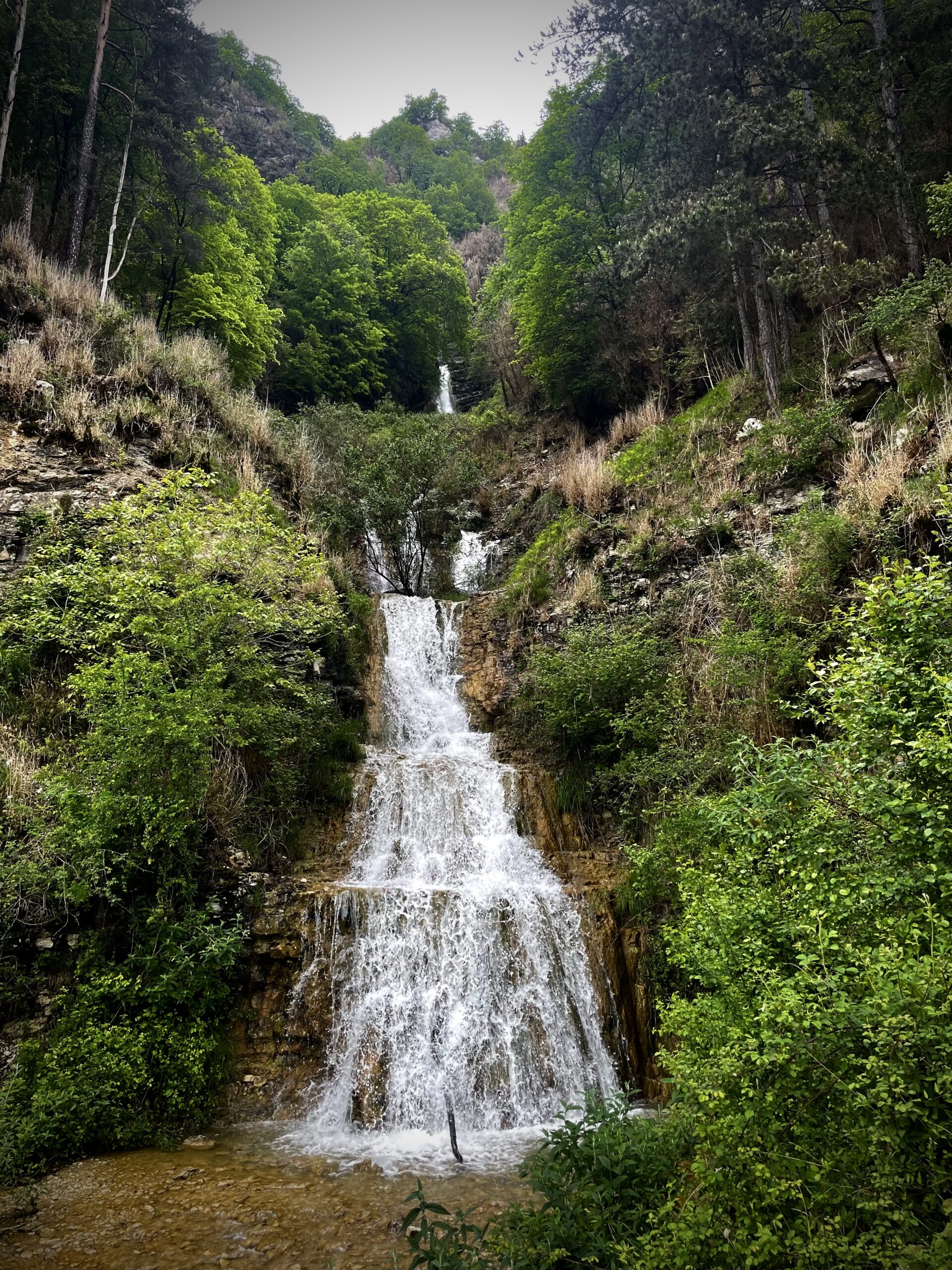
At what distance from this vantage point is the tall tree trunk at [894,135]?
33.2 ft

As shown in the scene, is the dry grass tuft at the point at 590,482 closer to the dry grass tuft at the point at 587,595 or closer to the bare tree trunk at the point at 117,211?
the dry grass tuft at the point at 587,595

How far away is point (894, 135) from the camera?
10.6 metres

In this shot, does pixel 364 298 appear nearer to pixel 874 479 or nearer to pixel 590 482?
A: pixel 590 482

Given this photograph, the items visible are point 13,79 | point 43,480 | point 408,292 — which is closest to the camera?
point 43,480

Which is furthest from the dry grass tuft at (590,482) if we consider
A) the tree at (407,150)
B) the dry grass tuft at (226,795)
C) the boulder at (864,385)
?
the tree at (407,150)

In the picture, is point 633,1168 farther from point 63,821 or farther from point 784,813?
point 63,821

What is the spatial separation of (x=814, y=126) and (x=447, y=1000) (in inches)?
579

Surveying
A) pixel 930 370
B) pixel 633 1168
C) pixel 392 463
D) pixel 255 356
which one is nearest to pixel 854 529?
pixel 930 370

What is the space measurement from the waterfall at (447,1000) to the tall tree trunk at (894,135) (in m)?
11.1

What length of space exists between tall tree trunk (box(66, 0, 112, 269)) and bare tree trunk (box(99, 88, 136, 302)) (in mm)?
538

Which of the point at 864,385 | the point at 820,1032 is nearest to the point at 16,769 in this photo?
the point at 820,1032

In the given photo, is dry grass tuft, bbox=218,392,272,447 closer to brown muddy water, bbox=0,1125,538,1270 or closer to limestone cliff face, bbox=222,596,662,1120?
limestone cliff face, bbox=222,596,662,1120

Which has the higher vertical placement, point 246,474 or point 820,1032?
point 246,474

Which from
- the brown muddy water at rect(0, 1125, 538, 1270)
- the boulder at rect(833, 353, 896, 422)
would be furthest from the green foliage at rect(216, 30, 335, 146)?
the brown muddy water at rect(0, 1125, 538, 1270)
